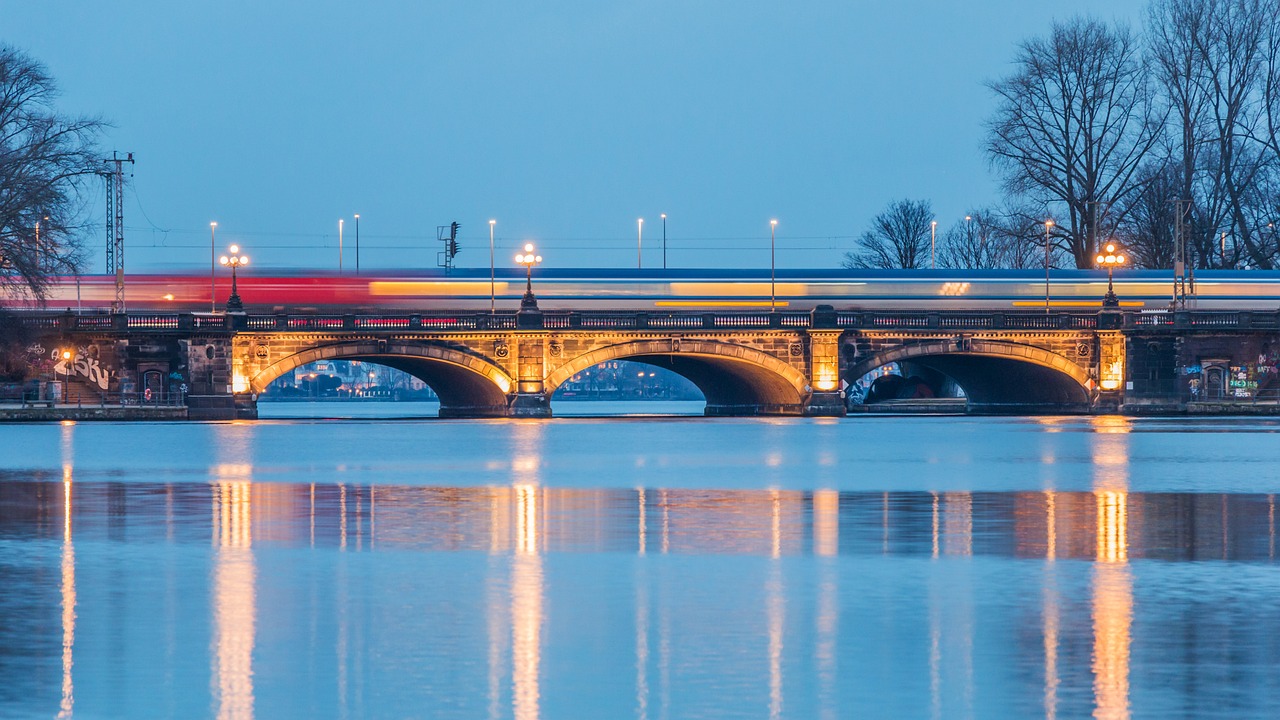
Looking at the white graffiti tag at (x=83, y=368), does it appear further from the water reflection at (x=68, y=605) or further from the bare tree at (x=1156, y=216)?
the bare tree at (x=1156, y=216)

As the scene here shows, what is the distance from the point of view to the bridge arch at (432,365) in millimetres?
82938

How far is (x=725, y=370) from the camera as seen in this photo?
318 feet

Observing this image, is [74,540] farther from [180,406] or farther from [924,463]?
[180,406]

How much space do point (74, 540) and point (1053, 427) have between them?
180ft

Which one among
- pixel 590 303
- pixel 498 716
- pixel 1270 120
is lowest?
pixel 498 716

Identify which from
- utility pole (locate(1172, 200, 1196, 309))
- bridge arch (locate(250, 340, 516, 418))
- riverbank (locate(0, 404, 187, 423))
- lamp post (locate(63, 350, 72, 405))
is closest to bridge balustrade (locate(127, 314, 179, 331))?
lamp post (locate(63, 350, 72, 405))

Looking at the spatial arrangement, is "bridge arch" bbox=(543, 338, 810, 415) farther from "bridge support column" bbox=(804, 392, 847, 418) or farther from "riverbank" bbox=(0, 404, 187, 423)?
"riverbank" bbox=(0, 404, 187, 423)

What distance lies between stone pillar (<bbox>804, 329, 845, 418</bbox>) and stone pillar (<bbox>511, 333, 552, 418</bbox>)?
1299 centimetres

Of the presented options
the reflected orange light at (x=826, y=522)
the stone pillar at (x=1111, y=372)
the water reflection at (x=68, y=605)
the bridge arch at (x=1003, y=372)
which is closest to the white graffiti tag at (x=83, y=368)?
the bridge arch at (x=1003, y=372)

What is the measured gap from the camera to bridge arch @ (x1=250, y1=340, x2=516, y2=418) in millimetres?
82938

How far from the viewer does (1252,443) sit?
55688mm

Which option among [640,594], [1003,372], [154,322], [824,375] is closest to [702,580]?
[640,594]

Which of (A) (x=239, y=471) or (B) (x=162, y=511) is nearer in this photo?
(B) (x=162, y=511)

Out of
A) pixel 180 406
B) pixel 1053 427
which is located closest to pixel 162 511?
pixel 1053 427
